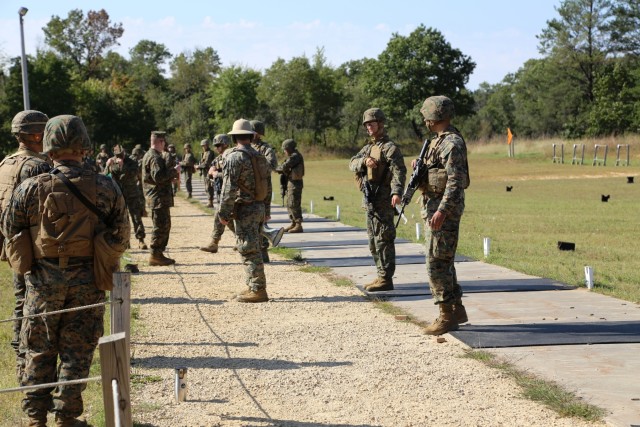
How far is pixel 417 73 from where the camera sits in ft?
320

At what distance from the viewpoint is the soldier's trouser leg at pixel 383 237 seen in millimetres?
11469

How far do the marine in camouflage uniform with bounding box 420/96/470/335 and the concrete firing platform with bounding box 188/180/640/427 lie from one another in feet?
1.21

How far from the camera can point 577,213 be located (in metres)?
25.2

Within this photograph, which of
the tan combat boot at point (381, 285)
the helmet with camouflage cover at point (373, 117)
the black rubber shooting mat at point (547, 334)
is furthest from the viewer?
the tan combat boot at point (381, 285)

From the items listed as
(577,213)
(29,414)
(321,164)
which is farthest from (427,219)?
(321,164)

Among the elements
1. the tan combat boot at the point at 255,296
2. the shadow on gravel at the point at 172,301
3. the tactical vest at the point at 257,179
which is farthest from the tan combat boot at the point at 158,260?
the tactical vest at the point at 257,179

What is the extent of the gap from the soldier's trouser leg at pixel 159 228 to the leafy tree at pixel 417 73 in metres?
82.1

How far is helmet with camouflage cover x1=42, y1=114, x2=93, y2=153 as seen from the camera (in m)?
5.96

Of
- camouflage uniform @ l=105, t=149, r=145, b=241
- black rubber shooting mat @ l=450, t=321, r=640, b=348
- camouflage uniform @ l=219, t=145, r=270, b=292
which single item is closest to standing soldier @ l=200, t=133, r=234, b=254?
camouflage uniform @ l=105, t=149, r=145, b=241

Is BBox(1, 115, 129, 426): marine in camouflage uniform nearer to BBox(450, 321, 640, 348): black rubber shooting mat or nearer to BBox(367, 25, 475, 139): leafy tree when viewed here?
BBox(450, 321, 640, 348): black rubber shooting mat

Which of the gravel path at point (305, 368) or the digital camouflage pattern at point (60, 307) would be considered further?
the gravel path at point (305, 368)

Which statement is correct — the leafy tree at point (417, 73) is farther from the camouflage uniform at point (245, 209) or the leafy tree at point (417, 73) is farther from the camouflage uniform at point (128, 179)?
the camouflage uniform at point (245, 209)

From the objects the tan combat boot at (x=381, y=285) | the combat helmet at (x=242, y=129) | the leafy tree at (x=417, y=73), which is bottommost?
the tan combat boot at (x=381, y=285)

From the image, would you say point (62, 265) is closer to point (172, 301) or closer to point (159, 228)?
point (172, 301)
